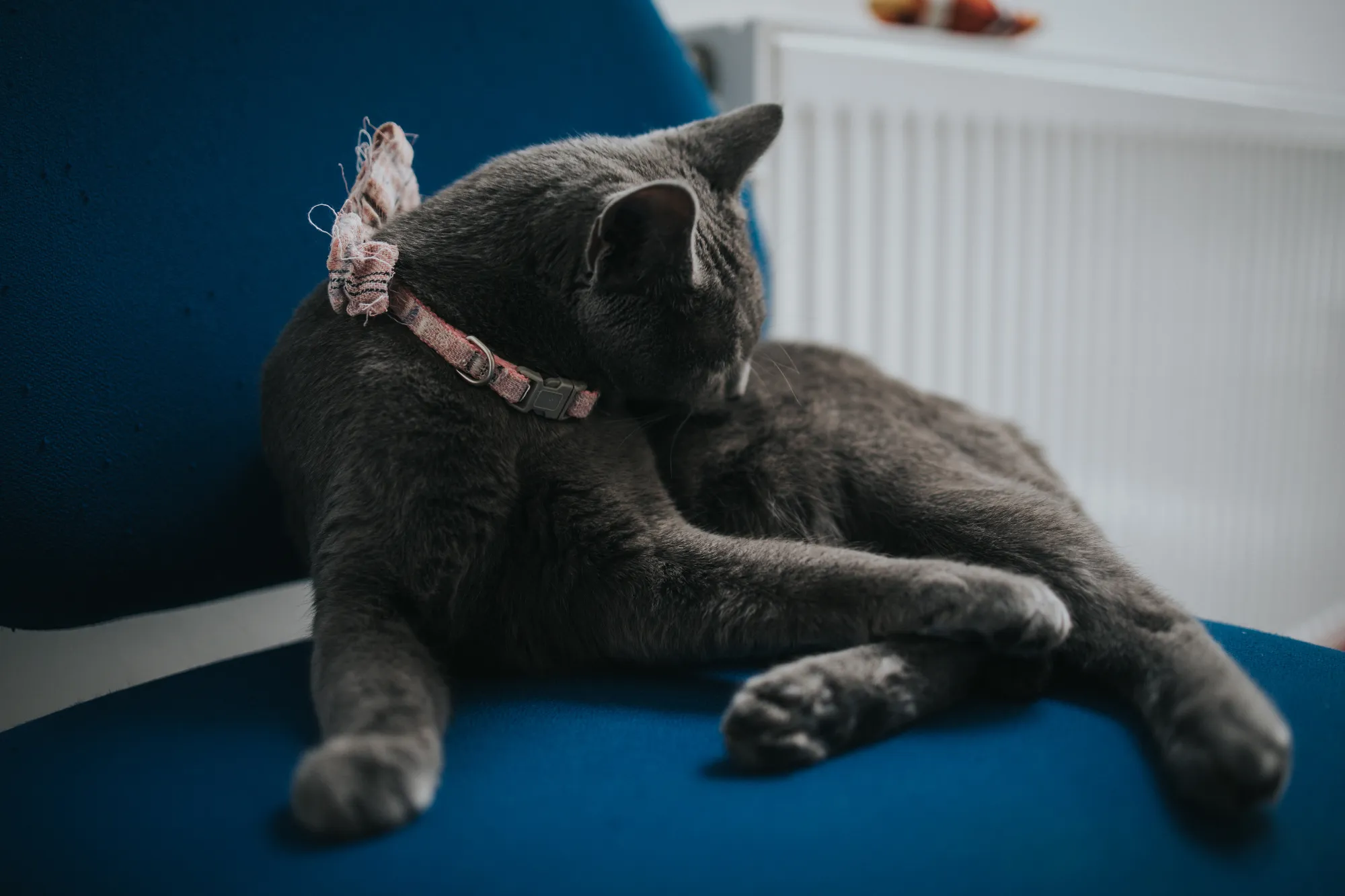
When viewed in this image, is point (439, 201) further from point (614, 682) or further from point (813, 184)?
point (813, 184)

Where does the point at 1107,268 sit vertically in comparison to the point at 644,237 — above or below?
below

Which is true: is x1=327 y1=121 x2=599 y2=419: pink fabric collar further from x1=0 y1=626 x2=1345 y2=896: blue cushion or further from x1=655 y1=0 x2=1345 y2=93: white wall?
x1=655 y1=0 x2=1345 y2=93: white wall

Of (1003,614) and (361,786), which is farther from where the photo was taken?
(1003,614)

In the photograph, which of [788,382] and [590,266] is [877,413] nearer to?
[788,382]

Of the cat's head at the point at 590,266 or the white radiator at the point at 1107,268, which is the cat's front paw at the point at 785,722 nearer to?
the cat's head at the point at 590,266

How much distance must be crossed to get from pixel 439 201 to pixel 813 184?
0.94 meters

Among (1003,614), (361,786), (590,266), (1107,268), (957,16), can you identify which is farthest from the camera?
(1107,268)

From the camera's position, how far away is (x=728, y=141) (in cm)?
89

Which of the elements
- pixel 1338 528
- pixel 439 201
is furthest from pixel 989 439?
pixel 1338 528

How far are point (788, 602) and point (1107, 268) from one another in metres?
1.60

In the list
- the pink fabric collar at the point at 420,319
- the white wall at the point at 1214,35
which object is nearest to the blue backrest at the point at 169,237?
the pink fabric collar at the point at 420,319

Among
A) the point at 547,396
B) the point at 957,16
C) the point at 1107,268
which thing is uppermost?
the point at 957,16

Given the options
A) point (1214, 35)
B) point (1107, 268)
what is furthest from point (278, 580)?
point (1214, 35)

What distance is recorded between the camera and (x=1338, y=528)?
2.44 meters
